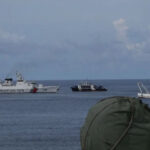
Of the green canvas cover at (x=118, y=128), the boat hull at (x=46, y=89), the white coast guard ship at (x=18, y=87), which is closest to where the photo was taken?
the green canvas cover at (x=118, y=128)

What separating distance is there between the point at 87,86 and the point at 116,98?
428 feet

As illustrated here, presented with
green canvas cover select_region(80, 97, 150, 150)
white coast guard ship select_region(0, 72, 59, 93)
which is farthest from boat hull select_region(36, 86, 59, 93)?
green canvas cover select_region(80, 97, 150, 150)

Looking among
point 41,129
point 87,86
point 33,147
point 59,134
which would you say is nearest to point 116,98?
point 33,147

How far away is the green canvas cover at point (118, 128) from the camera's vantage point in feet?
10.2

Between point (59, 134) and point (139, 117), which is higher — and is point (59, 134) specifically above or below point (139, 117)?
below

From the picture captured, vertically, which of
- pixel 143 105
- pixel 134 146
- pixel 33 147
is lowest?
pixel 33 147

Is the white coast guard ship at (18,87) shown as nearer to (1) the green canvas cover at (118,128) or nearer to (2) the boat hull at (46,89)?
(2) the boat hull at (46,89)

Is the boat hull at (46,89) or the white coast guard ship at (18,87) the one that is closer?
the white coast guard ship at (18,87)

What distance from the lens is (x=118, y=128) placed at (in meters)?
3.11

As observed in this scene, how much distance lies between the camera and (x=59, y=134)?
139ft

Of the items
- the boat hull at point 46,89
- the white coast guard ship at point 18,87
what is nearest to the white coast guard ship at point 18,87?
the white coast guard ship at point 18,87

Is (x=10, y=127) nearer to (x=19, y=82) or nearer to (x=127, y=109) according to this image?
(x=127, y=109)

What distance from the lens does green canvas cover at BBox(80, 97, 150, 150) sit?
10.2ft

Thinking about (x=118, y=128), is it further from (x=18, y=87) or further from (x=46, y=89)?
(x=46, y=89)
